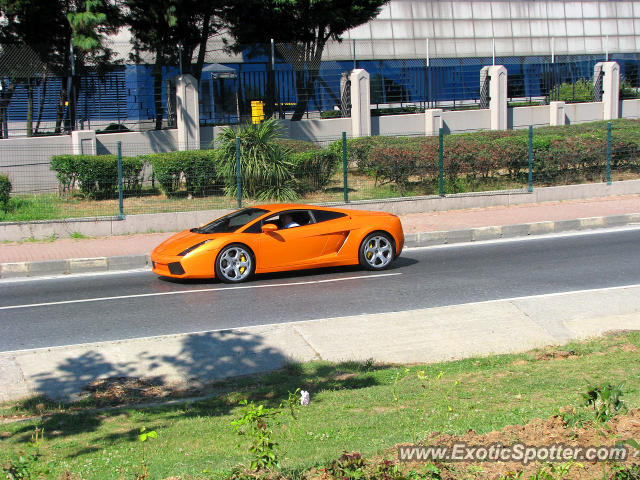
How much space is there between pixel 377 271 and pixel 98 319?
15.9 ft

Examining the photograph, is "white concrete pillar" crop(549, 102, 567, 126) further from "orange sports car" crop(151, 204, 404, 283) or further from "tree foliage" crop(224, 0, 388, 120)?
"orange sports car" crop(151, 204, 404, 283)

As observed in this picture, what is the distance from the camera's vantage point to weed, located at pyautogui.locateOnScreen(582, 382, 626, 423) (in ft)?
15.4

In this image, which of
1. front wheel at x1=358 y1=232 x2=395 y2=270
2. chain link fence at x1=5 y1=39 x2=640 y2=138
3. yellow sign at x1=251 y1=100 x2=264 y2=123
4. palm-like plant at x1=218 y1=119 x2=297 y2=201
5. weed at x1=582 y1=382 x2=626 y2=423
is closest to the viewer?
weed at x1=582 y1=382 x2=626 y2=423

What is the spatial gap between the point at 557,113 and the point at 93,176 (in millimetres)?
19784

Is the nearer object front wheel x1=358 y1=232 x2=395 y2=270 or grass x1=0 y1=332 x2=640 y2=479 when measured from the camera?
grass x1=0 y1=332 x2=640 y2=479

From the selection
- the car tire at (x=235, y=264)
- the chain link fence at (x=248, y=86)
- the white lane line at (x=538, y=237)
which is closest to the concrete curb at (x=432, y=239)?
the white lane line at (x=538, y=237)

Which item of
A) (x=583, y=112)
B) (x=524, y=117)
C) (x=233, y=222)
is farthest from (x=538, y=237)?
(x=583, y=112)

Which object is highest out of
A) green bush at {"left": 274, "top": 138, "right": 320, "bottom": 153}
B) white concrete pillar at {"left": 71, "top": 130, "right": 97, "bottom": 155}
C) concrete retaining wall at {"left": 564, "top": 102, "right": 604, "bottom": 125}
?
concrete retaining wall at {"left": 564, "top": 102, "right": 604, "bottom": 125}

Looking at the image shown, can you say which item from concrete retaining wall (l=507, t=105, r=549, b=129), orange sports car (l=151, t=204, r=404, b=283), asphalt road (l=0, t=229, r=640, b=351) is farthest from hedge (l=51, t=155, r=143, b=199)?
concrete retaining wall (l=507, t=105, r=549, b=129)

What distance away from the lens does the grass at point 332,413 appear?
4.89 meters

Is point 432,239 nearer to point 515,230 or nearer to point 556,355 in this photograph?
point 515,230

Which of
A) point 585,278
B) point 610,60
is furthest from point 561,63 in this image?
point 585,278

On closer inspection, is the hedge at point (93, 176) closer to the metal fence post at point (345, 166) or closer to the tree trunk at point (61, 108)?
the tree trunk at point (61, 108)

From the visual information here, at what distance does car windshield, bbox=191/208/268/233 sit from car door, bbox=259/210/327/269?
1.04ft
